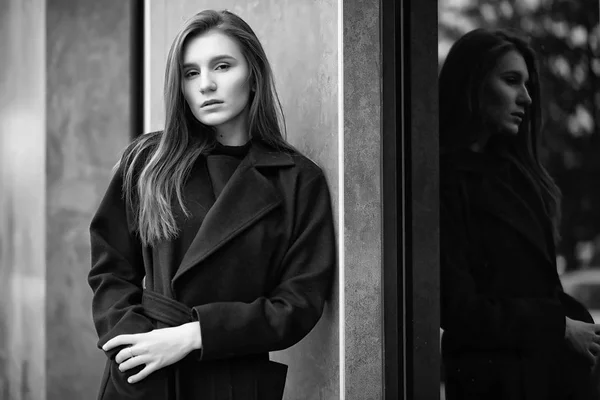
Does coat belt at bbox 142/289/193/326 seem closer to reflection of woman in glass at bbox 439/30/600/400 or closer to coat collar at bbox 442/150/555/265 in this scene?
reflection of woman in glass at bbox 439/30/600/400

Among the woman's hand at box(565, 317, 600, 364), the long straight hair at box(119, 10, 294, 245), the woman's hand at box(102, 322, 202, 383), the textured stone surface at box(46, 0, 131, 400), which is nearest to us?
the woman's hand at box(565, 317, 600, 364)

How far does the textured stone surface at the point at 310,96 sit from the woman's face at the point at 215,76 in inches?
9.9

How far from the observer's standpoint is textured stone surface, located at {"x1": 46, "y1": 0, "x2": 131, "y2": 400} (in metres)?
4.08

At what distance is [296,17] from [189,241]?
0.84 meters

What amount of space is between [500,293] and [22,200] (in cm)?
289

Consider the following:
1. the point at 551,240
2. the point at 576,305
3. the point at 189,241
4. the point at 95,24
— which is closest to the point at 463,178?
the point at 551,240

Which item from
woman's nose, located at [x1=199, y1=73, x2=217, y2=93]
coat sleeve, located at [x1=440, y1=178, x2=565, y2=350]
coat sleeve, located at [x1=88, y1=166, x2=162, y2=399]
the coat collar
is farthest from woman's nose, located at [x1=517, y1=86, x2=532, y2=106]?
coat sleeve, located at [x1=88, y1=166, x2=162, y2=399]

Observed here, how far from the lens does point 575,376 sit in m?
1.85

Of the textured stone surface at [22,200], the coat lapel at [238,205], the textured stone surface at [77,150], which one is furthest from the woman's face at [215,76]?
the textured stone surface at [22,200]

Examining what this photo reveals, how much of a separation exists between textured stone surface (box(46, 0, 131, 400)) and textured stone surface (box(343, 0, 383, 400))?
6.82 ft

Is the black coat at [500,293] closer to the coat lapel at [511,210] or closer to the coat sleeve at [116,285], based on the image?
the coat lapel at [511,210]

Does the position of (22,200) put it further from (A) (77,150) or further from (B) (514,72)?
(B) (514,72)

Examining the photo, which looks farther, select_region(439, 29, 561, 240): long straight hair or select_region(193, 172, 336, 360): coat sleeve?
select_region(193, 172, 336, 360): coat sleeve

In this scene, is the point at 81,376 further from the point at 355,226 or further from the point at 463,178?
the point at 463,178
